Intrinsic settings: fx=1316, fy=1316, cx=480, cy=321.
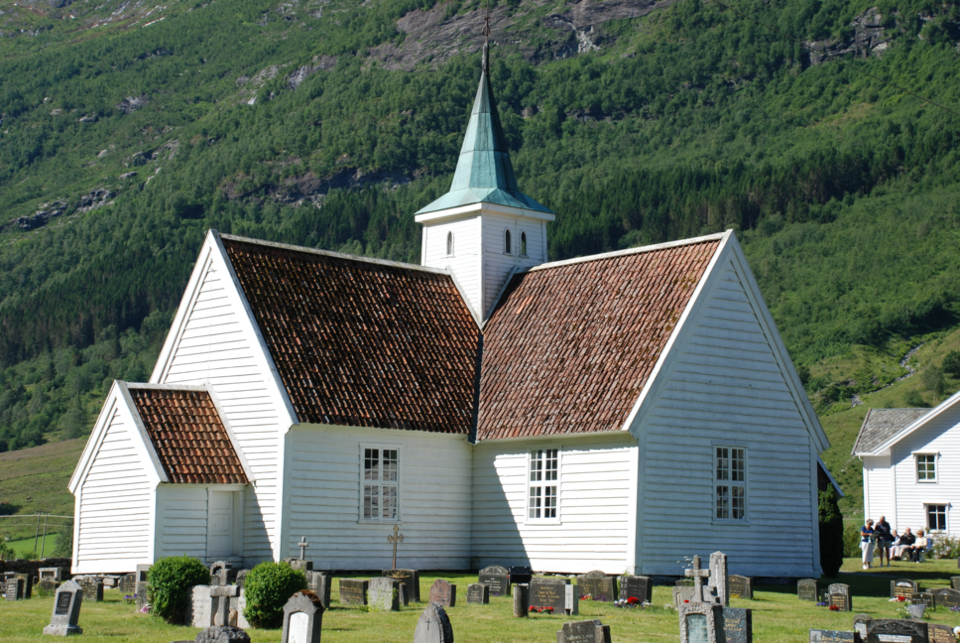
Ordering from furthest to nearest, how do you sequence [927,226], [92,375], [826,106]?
[826,106]
[92,375]
[927,226]

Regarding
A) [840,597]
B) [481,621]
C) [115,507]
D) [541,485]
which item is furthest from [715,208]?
[481,621]

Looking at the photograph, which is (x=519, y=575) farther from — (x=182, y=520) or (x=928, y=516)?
(x=928, y=516)

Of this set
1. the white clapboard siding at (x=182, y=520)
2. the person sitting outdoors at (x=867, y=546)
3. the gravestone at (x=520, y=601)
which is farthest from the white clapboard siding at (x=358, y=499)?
the person sitting outdoors at (x=867, y=546)

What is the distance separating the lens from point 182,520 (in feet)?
97.9

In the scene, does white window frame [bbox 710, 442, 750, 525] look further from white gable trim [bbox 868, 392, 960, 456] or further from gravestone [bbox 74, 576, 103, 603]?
white gable trim [bbox 868, 392, 960, 456]

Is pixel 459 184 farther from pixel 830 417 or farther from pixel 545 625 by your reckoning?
pixel 830 417

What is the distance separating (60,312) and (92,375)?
22.1m

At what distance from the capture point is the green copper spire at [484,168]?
39.4 metres

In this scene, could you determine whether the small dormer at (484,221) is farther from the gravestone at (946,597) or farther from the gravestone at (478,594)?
the gravestone at (946,597)

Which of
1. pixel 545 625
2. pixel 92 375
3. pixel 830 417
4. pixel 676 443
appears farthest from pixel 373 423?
pixel 92 375

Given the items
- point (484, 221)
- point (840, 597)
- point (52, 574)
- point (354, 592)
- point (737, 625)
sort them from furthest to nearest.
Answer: point (484, 221), point (52, 574), point (840, 597), point (354, 592), point (737, 625)

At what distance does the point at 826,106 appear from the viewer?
556 feet

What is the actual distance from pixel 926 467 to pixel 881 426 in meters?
4.57

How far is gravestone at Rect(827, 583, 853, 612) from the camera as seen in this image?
82.1 ft
